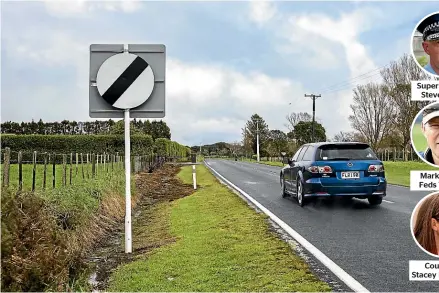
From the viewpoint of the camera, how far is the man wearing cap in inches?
104

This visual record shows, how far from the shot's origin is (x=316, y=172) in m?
10.6

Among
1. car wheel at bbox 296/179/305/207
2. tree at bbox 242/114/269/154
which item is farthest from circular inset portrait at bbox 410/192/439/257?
tree at bbox 242/114/269/154

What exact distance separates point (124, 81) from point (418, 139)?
4.41 meters

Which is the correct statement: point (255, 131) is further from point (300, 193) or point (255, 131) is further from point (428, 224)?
point (428, 224)

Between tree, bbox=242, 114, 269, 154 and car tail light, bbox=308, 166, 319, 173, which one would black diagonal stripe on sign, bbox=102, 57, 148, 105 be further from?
tree, bbox=242, 114, 269, 154

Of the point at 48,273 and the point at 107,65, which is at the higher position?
the point at 107,65

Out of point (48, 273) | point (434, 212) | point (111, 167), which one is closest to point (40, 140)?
point (111, 167)

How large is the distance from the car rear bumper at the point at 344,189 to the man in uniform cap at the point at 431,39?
22.9 ft

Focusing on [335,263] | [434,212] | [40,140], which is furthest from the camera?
[40,140]

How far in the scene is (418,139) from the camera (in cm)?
270

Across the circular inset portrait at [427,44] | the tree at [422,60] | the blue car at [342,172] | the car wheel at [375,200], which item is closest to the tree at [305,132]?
the car wheel at [375,200]

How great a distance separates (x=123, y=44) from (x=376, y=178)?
5.73m

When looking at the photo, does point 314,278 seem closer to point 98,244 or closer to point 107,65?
point 107,65

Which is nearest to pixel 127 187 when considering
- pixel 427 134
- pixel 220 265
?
pixel 220 265
